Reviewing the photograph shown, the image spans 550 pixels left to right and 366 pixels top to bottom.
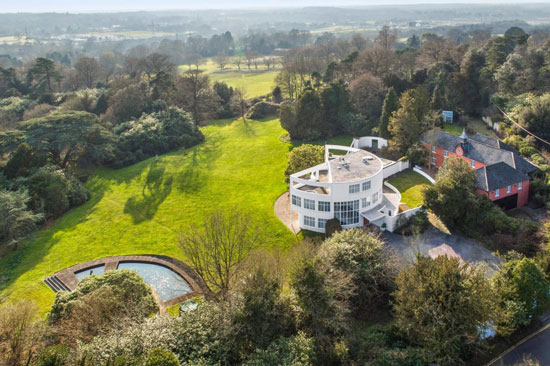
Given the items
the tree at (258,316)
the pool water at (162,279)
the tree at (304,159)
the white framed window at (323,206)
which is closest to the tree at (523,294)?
the tree at (258,316)

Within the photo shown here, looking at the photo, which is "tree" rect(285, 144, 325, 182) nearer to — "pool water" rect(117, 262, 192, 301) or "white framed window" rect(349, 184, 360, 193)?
"white framed window" rect(349, 184, 360, 193)

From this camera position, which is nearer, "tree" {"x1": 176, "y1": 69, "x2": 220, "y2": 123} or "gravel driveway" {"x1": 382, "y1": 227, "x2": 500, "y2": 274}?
"gravel driveway" {"x1": 382, "y1": 227, "x2": 500, "y2": 274}

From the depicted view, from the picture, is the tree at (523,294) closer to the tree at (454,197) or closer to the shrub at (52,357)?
the tree at (454,197)

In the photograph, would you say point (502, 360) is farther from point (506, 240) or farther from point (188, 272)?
point (188, 272)

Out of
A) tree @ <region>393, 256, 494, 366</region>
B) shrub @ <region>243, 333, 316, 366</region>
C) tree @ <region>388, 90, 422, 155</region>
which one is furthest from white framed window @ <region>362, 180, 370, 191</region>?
shrub @ <region>243, 333, 316, 366</region>

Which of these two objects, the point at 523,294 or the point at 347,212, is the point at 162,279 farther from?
the point at 523,294

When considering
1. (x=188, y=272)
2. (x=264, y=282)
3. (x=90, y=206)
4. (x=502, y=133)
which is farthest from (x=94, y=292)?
(x=502, y=133)

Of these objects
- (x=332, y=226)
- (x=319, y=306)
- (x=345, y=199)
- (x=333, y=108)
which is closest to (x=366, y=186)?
(x=345, y=199)
